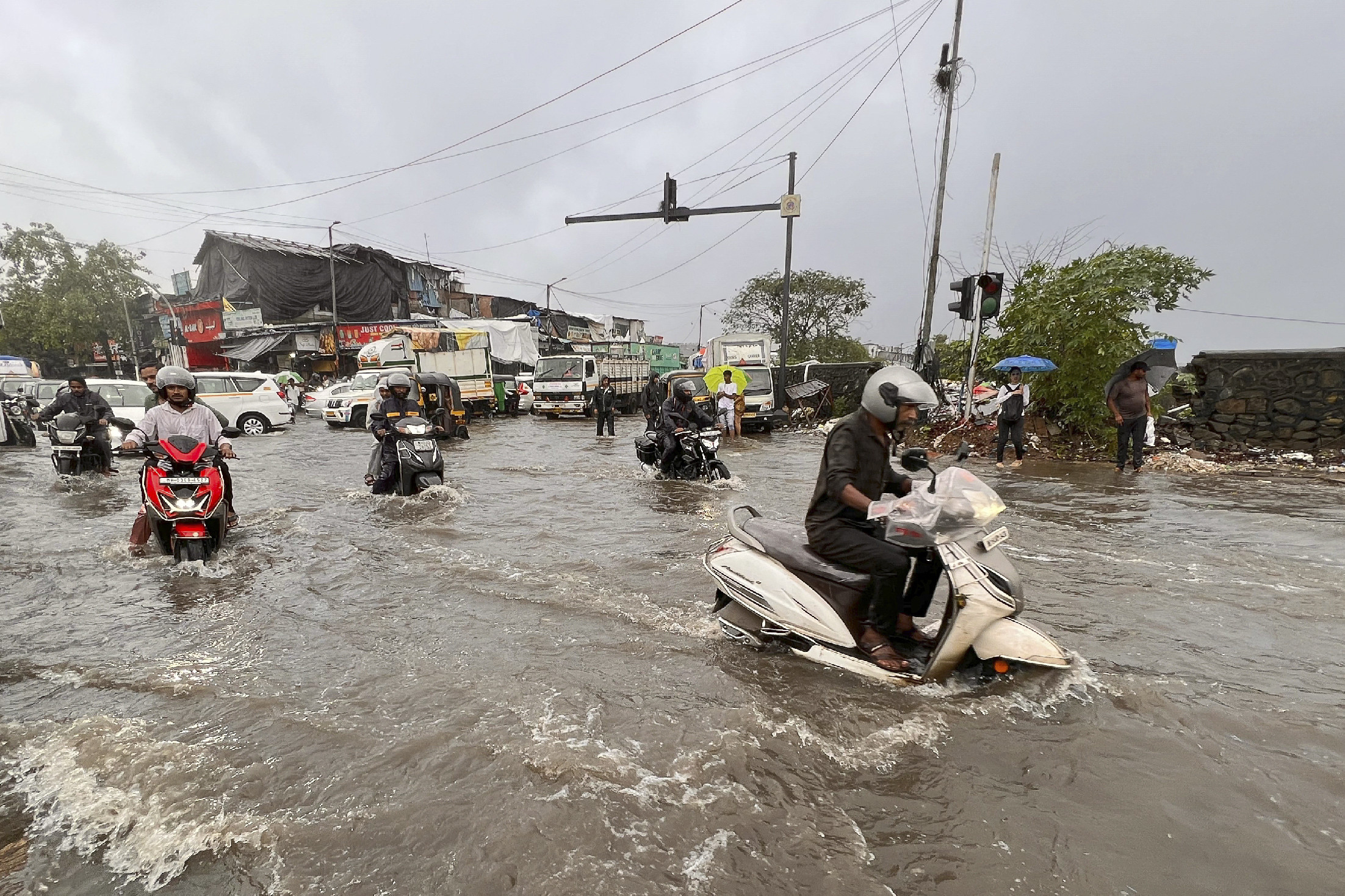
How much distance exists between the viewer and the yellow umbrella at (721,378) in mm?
16641

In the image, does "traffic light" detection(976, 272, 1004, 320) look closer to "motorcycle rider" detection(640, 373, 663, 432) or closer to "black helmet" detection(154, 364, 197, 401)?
"motorcycle rider" detection(640, 373, 663, 432)

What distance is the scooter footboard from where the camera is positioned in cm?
299

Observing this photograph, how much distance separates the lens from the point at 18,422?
14.3 metres

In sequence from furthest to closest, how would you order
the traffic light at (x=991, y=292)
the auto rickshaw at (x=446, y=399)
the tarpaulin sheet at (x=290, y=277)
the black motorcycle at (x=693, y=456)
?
the tarpaulin sheet at (x=290, y=277), the auto rickshaw at (x=446, y=399), the traffic light at (x=991, y=292), the black motorcycle at (x=693, y=456)

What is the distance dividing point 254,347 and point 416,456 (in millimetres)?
28039

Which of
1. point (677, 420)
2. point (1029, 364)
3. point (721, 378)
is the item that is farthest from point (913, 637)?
point (721, 378)

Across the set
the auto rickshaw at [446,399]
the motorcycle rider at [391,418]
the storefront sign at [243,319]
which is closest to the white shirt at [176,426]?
the motorcycle rider at [391,418]

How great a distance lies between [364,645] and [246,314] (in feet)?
111

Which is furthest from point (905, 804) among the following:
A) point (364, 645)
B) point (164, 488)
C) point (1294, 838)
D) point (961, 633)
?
point (164, 488)

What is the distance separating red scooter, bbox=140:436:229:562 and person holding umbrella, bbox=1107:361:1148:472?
11023mm

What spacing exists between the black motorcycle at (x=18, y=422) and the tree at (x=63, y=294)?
2367 cm

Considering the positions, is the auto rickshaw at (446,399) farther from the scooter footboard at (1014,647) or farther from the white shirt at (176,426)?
the scooter footboard at (1014,647)

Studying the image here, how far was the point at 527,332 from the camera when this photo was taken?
108 feet

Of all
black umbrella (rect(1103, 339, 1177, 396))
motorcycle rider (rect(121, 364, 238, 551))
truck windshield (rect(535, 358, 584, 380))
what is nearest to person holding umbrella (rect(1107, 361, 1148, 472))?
black umbrella (rect(1103, 339, 1177, 396))
